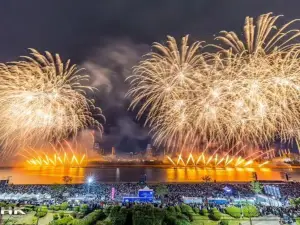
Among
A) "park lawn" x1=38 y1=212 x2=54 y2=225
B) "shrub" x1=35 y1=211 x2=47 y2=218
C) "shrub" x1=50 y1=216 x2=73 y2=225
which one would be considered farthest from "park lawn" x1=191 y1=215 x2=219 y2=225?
"shrub" x1=35 y1=211 x2=47 y2=218

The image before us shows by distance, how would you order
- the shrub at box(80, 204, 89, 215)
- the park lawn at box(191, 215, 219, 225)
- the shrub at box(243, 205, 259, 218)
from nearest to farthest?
1. the park lawn at box(191, 215, 219, 225)
2. the shrub at box(243, 205, 259, 218)
3. the shrub at box(80, 204, 89, 215)

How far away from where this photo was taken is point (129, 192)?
44.1 meters

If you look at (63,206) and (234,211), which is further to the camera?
(63,206)

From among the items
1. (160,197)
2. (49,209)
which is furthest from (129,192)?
(49,209)

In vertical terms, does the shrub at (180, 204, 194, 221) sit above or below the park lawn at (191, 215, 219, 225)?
above

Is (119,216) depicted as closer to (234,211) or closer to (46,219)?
(46,219)

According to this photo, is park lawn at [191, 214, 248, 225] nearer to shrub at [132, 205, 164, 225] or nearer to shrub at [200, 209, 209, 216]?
shrub at [200, 209, 209, 216]

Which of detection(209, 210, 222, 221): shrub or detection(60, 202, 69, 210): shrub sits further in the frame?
detection(60, 202, 69, 210): shrub

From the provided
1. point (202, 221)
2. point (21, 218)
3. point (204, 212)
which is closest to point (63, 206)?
point (21, 218)

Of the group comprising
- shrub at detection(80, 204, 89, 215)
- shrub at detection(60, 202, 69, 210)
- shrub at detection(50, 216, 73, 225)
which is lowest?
shrub at detection(50, 216, 73, 225)

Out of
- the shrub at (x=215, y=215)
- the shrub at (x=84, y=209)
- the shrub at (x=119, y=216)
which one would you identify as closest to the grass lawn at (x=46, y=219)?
the shrub at (x=84, y=209)

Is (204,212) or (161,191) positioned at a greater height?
(161,191)

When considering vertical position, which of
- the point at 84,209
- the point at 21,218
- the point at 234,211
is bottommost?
the point at 21,218

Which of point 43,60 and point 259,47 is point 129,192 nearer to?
point 43,60
